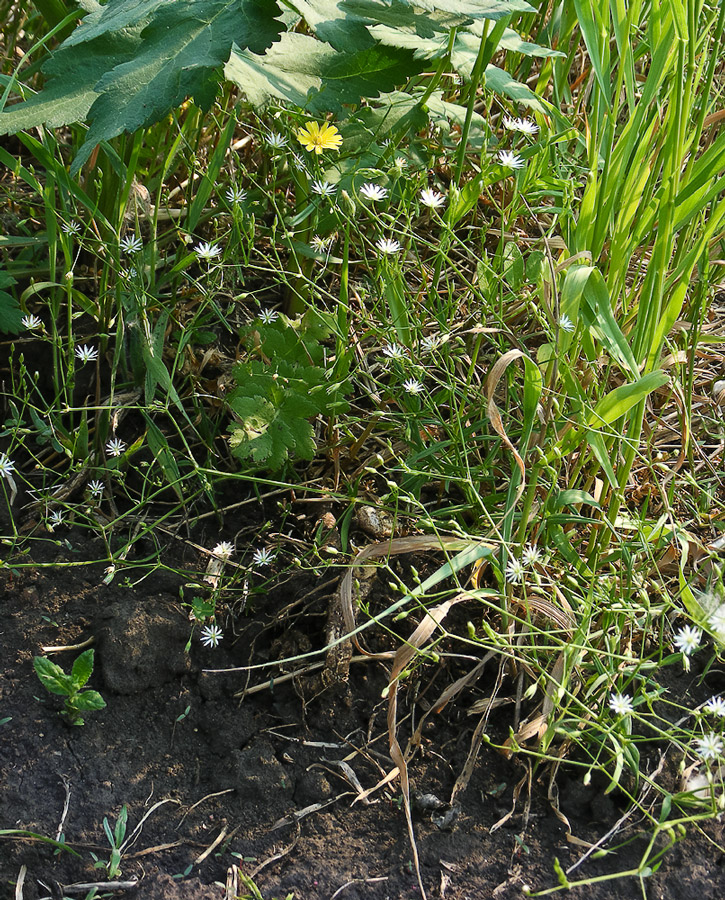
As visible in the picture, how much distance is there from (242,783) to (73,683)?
296 millimetres

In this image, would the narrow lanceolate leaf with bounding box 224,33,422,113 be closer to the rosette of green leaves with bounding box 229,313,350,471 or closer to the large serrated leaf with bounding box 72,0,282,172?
the large serrated leaf with bounding box 72,0,282,172

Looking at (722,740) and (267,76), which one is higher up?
(267,76)

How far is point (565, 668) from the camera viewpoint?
1.16m

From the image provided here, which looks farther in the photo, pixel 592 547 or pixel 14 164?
pixel 14 164

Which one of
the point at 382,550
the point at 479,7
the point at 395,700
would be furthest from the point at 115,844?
the point at 479,7

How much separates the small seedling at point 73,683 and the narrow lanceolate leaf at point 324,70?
3.02 feet

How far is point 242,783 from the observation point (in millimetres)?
1235

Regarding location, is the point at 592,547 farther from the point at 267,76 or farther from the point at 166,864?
the point at 267,76

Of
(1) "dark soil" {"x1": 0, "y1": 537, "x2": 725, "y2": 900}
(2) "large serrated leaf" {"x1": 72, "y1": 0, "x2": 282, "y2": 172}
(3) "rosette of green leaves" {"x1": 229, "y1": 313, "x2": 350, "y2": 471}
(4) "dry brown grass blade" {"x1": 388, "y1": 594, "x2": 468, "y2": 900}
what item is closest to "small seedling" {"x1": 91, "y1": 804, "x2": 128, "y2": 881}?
(1) "dark soil" {"x1": 0, "y1": 537, "x2": 725, "y2": 900}

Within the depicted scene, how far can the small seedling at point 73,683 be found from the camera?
4.12 feet

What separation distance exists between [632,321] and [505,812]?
857 mm

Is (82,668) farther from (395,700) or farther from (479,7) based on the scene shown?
(479,7)

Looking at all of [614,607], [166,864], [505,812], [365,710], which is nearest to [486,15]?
[614,607]

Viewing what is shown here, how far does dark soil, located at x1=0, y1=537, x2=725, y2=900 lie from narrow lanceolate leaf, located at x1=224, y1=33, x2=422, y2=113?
2.69ft
